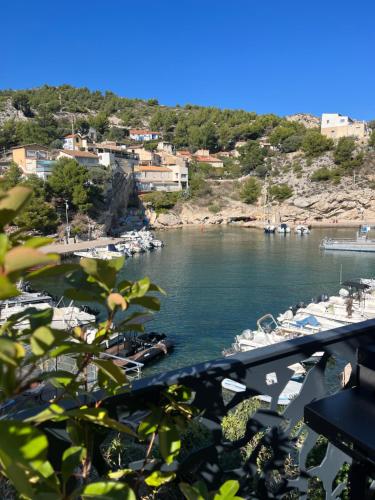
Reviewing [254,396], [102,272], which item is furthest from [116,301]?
[254,396]

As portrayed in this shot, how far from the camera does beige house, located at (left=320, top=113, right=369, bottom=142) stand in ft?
222

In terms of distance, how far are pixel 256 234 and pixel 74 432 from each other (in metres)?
45.6

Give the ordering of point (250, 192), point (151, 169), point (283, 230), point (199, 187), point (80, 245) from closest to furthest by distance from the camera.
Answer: point (80, 245), point (283, 230), point (250, 192), point (151, 169), point (199, 187)

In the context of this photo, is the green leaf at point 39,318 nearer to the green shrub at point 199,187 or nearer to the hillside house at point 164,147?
the green shrub at point 199,187

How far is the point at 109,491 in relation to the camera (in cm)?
65

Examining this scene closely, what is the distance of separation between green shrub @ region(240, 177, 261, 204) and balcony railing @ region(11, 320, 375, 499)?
184 feet

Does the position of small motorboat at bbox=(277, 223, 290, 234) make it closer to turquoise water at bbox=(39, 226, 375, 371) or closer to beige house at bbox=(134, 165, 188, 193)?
turquoise water at bbox=(39, 226, 375, 371)

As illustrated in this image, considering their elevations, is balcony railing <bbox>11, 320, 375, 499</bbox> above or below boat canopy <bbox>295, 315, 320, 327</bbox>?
above

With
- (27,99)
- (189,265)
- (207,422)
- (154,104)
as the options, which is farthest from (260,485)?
(154,104)

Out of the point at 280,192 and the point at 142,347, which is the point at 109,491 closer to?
the point at 142,347

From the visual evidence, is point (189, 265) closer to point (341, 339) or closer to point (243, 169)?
point (341, 339)

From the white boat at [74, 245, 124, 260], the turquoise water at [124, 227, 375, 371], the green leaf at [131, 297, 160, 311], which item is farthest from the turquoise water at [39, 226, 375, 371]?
the green leaf at [131, 297, 160, 311]

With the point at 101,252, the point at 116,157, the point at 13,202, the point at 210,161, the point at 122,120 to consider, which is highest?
the point at 122,120

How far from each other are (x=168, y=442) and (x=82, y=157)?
45.7 meters
